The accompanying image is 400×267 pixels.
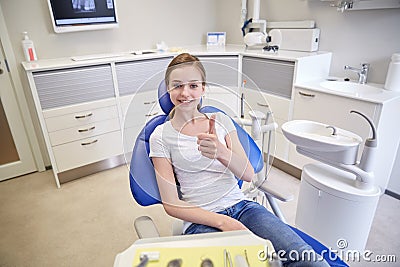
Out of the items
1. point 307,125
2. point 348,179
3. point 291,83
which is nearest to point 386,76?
point 291,83

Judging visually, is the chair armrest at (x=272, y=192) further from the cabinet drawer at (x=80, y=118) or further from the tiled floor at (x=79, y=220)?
the cabinet drawer at (x=80, y=118)

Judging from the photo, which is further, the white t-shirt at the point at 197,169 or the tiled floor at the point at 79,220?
Result: the tiled floor at the point at 79,220

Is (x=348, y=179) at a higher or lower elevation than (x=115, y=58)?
lower

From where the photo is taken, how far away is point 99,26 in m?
2.46

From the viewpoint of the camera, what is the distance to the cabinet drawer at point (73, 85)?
6.72 feet

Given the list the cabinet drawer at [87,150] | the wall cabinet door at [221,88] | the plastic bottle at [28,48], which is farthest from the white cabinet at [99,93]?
the wall cabinet door at [221,88]

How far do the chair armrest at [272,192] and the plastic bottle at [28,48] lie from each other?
89.1 inches

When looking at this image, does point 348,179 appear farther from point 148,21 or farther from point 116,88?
point 148,21

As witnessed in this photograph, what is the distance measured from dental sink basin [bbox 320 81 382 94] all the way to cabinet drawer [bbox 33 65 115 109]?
1823 millimetres

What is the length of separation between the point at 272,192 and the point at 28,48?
234 cm

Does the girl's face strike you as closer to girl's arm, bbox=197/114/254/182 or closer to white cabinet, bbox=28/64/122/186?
girl's arm, bbox=197/114/254/182

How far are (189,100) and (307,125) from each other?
3.41 ft

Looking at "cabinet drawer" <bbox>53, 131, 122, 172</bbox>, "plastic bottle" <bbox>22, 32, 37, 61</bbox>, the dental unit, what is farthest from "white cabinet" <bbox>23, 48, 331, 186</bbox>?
the dental unit

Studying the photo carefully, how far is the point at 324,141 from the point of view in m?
1.41
